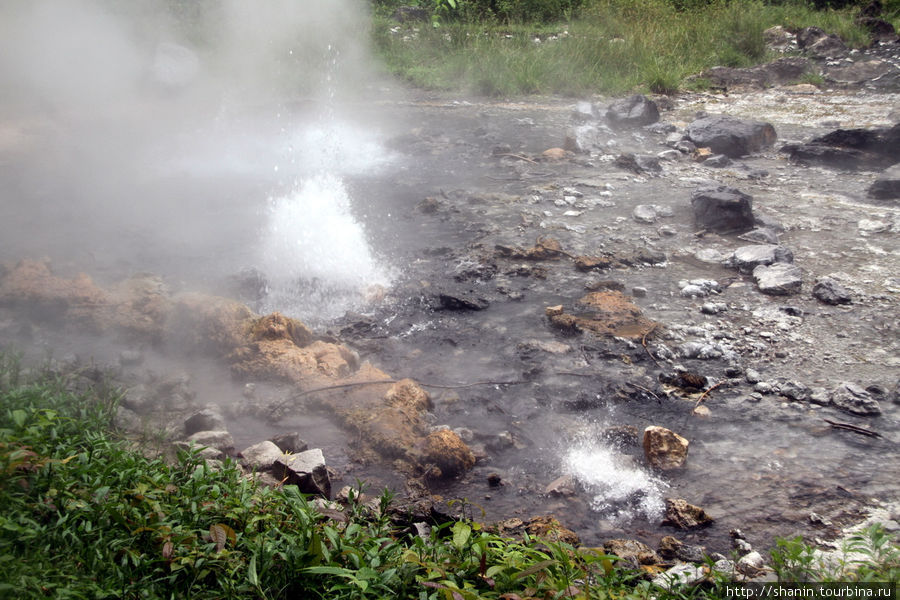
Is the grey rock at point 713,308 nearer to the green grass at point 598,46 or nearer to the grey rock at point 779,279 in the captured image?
the grey rock at point 779,279

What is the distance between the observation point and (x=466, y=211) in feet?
17.8

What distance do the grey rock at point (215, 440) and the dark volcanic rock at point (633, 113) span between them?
654 cm

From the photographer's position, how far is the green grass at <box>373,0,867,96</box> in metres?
9.19

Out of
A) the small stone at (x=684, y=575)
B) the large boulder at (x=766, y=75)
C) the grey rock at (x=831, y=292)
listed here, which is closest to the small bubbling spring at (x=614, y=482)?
the small stone at (x=684, y=575)

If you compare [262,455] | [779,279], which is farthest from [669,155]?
[262,455]

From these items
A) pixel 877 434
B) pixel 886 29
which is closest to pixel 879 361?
pixel 877 434

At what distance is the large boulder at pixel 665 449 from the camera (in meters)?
2.72

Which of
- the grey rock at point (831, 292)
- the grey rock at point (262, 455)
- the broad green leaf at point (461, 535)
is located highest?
the broad green leaf at point (461, 535)

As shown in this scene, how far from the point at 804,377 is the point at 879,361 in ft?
1.57

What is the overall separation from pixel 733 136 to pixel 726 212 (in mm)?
2284

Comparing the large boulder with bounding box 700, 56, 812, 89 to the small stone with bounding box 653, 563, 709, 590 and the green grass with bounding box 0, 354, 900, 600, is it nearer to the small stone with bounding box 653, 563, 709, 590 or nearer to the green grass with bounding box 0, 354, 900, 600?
the green grass with bounding box 0, 354, 900, 600

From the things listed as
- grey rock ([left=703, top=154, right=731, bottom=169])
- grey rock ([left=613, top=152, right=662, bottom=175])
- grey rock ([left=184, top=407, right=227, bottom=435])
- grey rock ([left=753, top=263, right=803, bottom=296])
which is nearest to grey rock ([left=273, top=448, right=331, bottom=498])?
grey rock ([left=184, top=407, right=227, bottom=435])

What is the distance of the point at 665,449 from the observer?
2730 mm

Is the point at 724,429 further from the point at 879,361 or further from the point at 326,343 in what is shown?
the point at 326,343
